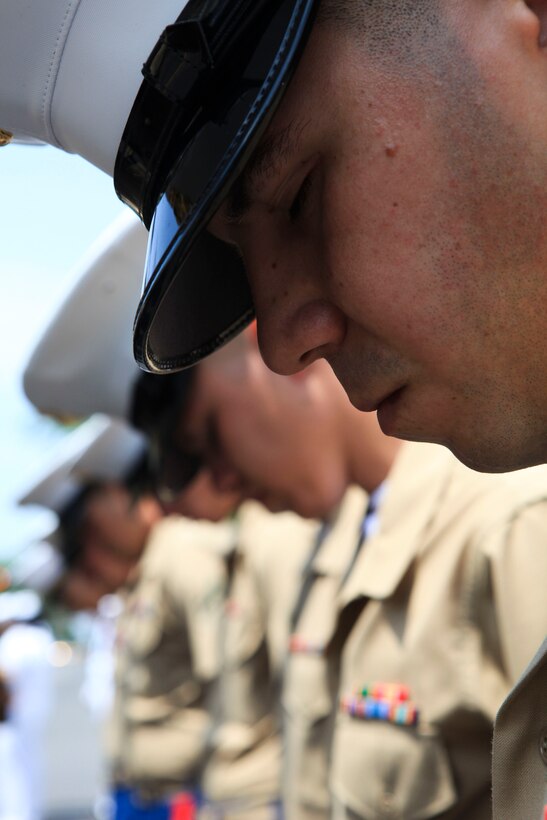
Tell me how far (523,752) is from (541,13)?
798 mm

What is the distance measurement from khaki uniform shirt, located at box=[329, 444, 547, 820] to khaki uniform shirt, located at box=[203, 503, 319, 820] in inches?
82.8

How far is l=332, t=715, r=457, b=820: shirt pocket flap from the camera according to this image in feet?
6.39

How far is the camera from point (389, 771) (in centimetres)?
207

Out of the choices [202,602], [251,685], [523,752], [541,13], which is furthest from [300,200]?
[202,602]

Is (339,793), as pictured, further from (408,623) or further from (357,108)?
(357,108)

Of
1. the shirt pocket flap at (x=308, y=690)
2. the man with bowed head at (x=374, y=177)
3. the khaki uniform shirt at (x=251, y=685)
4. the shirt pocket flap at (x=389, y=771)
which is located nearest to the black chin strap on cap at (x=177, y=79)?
the man with bowed head at (x=374, y=177)

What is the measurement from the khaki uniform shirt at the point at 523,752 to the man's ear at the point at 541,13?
0.66 m

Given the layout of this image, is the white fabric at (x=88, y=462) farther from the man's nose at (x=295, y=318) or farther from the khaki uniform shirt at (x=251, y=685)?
the man's nose at (x=295, y=318)

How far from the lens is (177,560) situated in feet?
23.1

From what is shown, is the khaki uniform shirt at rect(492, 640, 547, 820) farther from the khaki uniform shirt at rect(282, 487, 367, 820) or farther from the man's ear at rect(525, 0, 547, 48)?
the khaki uniform shirt at rect(282, 487, 367, 820)

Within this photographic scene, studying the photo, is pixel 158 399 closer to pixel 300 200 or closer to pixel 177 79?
pixel 300 200

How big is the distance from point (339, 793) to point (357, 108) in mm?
1561

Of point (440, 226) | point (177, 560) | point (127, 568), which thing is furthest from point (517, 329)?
point (127, 568)

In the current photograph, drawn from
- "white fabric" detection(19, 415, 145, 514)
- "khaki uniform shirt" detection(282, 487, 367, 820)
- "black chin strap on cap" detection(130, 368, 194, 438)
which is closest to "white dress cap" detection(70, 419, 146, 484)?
"white fabric" detection(19, 415, 145, 514)
